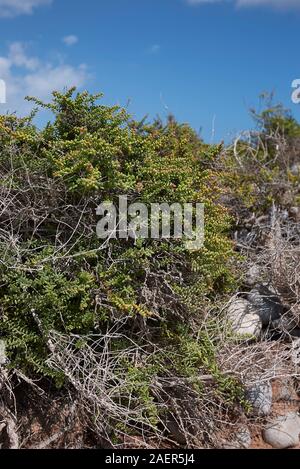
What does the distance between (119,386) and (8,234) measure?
4.61 feet

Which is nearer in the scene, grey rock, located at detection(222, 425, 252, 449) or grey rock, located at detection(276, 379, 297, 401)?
grey rock, located at detection(222, 425, 252, 449)

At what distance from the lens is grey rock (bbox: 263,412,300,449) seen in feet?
15.2

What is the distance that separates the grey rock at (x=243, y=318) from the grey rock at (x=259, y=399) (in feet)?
1.70

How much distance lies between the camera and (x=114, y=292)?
14.4 feet

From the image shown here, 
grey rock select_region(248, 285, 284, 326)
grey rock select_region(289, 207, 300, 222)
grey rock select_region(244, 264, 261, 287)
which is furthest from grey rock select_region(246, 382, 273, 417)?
grey rock select_region(289, 207, 300, 222)

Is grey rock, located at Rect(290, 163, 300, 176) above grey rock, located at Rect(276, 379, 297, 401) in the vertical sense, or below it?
above

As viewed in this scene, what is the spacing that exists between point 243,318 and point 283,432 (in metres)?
1.15

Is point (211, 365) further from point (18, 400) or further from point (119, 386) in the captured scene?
point (18, 400)

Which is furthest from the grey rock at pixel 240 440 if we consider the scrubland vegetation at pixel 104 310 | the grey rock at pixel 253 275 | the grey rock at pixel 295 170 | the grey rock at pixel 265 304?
the grey rock at pixel 295 170

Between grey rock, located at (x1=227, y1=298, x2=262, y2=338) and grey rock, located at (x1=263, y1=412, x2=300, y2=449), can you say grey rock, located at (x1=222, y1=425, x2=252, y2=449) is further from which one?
grey rock, located at (x1=227, y1=298, x2=262, y2=338)

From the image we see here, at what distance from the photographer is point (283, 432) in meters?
4.69

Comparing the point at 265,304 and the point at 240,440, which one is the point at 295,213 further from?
the point at 240,440

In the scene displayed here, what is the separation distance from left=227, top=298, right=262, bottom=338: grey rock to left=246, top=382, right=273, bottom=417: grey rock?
0.52 m

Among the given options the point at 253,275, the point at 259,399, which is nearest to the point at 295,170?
the point at 253,275
